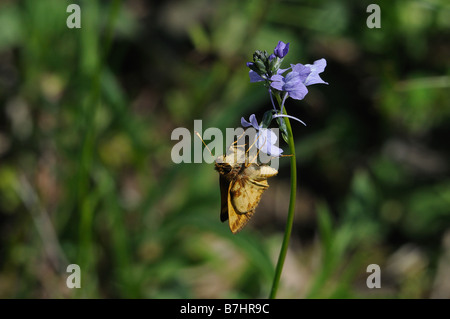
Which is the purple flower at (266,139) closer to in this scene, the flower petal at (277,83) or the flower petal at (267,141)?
the flower petal at (267,141)

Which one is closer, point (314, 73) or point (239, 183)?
point (314, 73)

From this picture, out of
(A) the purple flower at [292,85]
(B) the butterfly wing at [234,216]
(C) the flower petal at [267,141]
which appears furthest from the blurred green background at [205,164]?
(A) the purple flower at [292,85]

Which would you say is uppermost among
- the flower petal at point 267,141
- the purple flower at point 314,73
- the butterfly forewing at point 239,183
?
the purple flower at point 314,73

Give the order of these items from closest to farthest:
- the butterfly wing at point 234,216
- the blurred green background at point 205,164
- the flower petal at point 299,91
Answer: the flower petal at point 299,91, the butterfly wing at point 234,216, the blurred green background at point 205,164

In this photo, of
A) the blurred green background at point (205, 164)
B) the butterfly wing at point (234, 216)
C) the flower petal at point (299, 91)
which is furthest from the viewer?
the blurred green background at point (205, 164)

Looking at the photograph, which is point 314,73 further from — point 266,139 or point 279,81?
point 266,139

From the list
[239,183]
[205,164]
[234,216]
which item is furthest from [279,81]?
[205,164]
